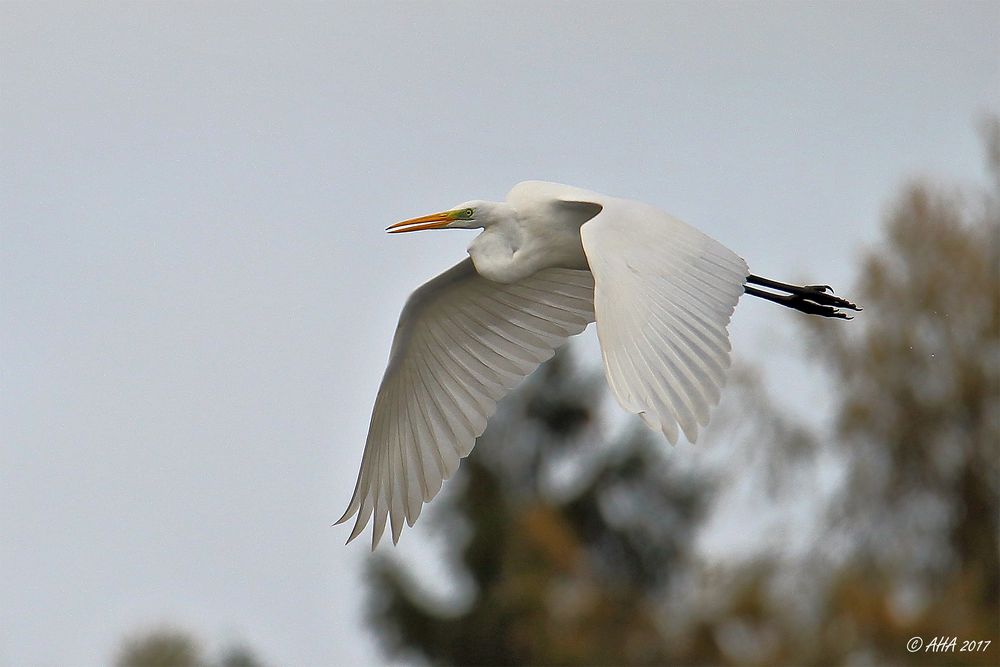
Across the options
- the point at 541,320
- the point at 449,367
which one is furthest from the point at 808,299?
the point at 449,367

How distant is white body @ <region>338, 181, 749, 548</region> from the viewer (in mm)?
4133

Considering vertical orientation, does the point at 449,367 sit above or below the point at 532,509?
above

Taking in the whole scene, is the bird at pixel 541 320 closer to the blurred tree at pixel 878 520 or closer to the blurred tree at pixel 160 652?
the blurred tree at pixel 878 520

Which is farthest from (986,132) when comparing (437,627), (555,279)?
(555,279)

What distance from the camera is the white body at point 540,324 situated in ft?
13.6

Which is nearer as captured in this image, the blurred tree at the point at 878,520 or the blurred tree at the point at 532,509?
the blurred tree at the point at 878,520

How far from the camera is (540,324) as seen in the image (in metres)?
5.93

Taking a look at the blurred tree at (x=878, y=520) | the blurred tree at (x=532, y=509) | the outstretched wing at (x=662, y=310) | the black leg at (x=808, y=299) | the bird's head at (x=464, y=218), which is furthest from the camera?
the blurred tree at (x=532, y=509)

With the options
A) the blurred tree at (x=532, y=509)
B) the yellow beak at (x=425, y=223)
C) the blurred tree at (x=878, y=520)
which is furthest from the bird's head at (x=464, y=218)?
the blurred tree at (x=532, y=509)

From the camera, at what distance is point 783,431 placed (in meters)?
14.5

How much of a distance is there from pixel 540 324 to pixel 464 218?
0.66 m

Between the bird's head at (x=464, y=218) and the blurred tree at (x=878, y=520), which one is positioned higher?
the bird's head at (x=464, y=218)

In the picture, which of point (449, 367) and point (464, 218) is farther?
point (449, 367)

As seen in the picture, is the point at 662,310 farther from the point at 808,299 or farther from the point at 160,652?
the point at 160,652
